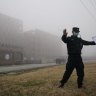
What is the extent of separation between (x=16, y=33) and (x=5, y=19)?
792 cm

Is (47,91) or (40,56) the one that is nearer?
(47,91)

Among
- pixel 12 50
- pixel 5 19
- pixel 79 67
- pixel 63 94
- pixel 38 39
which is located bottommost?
pixel 63 94

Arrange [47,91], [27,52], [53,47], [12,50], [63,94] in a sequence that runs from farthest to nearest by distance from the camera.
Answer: [53,47] → [27,52] → [12,50] → [47,91] → [63,94]

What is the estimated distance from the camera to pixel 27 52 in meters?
97.4

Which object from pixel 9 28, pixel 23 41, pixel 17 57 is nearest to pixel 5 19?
pixel 9 28

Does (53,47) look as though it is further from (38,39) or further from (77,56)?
(77,56)

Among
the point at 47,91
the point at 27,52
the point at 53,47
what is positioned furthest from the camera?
the point at 53,47

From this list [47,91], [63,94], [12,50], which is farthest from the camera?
[12,50]

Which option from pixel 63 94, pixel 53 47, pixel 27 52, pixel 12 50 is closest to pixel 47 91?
pixel 63 94

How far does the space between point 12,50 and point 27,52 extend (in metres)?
28.8

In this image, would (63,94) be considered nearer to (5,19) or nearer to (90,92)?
(90,92)

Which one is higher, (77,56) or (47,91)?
(77,56)

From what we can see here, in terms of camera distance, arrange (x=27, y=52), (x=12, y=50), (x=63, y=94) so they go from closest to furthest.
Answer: (x=63, y=94) < (x=12, y=50) < (x=27, y=52)

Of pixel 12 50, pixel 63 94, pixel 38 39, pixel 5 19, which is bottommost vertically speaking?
pixel 63 94
